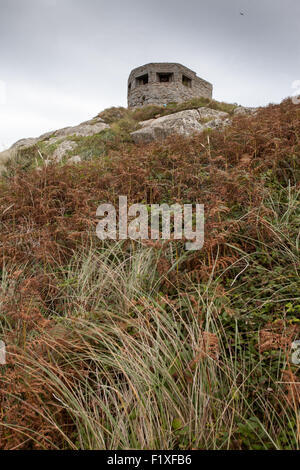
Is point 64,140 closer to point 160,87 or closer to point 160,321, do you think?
point 160,321

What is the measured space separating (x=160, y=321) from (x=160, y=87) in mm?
22631

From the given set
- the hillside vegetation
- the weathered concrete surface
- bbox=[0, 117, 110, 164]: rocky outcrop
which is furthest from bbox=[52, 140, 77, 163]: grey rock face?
the weathered concrete surface

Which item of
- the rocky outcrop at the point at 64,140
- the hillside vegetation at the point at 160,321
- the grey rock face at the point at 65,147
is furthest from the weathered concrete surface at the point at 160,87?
the hillside vegetation at the point at 160,321

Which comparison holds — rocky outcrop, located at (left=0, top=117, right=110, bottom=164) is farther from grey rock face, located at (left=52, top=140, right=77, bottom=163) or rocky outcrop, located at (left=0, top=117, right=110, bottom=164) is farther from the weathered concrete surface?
the weathered concrete surface

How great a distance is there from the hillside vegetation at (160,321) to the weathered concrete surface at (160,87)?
1978 cm

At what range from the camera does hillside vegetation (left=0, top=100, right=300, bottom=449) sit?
1.51 meters

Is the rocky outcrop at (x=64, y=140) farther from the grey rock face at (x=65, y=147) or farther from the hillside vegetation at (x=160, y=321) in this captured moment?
the hillside vegetation at (x=160, y=321)

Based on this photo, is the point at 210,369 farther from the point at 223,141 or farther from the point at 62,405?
the point at 223,141

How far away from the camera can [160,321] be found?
6.87 feet

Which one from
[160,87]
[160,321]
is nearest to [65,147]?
[160,321]

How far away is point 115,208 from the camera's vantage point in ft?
11.7

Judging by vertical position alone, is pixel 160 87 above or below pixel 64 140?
above

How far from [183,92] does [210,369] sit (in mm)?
23596

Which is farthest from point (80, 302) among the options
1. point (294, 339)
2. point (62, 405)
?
point (294, 339)
